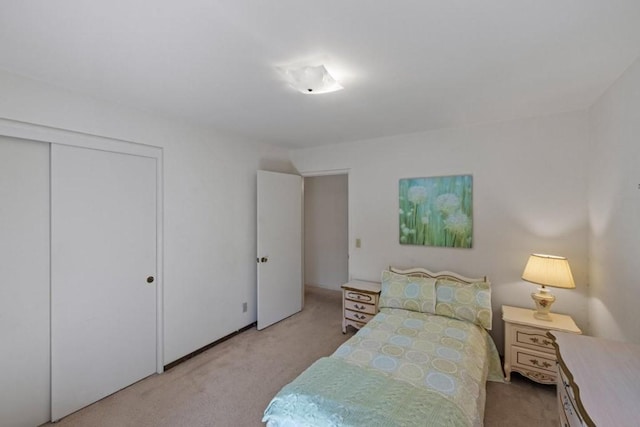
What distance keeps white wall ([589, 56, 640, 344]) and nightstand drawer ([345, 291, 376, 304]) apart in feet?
6.23

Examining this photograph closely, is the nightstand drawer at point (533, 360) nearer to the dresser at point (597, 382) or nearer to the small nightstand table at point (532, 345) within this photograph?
the small nightstand table at point (532, 345)

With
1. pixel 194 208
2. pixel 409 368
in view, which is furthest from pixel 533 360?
pixel 194 208

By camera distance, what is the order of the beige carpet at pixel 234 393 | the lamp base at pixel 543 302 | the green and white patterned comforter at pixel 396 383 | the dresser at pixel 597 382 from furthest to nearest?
1. the lamp base at pixel 543 302
2. the beige carpet at pixel 234 393
3. the green and white patterned comforter at pixel 396 383
4. the dresser at pixel 597 382

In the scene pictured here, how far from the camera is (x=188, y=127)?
2.85 meters

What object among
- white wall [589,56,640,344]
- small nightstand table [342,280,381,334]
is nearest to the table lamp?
white wall [589,56,640,344]

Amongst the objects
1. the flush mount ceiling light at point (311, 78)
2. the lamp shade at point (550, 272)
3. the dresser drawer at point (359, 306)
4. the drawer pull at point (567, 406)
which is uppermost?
the flush mount ceiling light at point (311, 78)

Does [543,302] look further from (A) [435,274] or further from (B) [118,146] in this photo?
(B) [118,146]

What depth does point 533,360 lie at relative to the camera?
2324mm

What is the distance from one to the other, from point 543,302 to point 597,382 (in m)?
1.55

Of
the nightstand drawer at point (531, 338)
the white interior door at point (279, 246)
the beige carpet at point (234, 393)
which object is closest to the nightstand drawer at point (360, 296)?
the beige carpet at point (234, 393)

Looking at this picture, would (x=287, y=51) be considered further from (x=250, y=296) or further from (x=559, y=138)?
(x=250, y=296)

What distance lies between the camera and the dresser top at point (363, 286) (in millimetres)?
3273

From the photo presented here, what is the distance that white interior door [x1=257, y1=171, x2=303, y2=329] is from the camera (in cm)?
353

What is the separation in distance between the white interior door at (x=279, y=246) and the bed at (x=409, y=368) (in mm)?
1457
